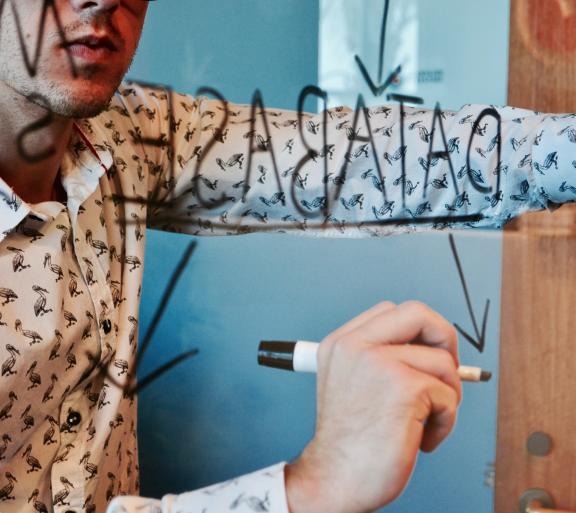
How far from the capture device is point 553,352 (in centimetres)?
64

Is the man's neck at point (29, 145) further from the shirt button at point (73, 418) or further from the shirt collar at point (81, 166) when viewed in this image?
the shirt button at point (73, 418)

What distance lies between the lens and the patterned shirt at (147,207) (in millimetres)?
552

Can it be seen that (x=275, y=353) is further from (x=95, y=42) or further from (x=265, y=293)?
(x=95, y=42)

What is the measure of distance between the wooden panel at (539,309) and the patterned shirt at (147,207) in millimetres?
50

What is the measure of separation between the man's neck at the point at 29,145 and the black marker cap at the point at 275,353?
0.76ft

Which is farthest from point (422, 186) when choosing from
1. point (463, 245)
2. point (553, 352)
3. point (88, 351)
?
point (88, 351)

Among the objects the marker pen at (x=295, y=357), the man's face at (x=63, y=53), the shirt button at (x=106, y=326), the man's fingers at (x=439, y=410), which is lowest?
the man's fingers at (x=439, y=410)

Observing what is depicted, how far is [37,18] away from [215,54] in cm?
15

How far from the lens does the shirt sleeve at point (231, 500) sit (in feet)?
1.49

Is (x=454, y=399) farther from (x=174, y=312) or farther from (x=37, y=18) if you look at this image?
(x=37, y=18)

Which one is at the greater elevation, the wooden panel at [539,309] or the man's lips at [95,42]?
the man's lips at [95,42]

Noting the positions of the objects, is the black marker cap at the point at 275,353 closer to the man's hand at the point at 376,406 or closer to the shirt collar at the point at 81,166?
the man's hand at the point at 376,406

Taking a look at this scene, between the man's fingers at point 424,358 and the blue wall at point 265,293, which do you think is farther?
the blue wall at point 265,293

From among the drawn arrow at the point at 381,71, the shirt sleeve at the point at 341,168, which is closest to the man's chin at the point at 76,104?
the shirt sleeve at the point at 341,168
